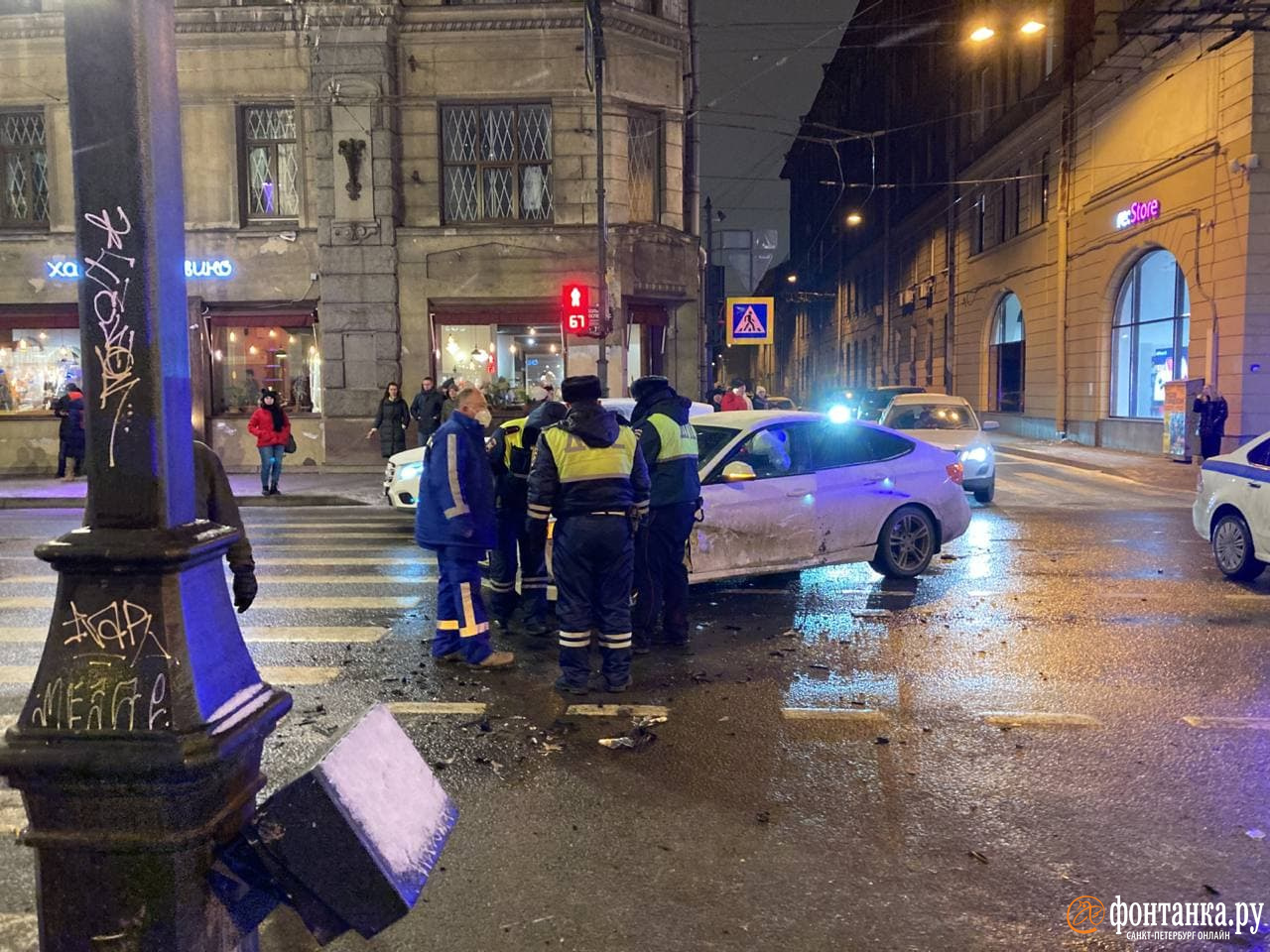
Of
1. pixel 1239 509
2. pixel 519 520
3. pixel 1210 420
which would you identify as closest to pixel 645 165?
pixel 1210 420

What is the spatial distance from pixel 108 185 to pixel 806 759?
149 inches

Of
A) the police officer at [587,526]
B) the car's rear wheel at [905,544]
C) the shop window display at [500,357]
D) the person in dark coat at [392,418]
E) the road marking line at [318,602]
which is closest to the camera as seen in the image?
the police officer at [587,526]

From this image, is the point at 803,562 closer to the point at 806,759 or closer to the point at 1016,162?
the point at 806,759

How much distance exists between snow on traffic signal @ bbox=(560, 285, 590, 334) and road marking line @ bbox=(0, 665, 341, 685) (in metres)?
12.1

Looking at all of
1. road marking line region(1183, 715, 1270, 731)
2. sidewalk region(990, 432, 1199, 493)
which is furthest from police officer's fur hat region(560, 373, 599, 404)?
sidewalk region(990, 432, 1199, 493)

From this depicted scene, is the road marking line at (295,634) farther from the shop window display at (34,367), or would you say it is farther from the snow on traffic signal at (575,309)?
the shop window display at (34,367)

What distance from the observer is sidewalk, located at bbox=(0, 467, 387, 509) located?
1544 cm

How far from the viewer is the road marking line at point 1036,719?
17.0ft

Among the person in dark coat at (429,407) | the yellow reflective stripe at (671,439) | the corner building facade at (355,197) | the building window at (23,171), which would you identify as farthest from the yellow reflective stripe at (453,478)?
the building window at (23,171)

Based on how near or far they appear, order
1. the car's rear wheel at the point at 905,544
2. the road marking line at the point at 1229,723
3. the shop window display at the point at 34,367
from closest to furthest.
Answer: the road marking line at the point at 1229,723 → the car's rear wheel at the point at 905,544 → the shop window display at the point at 34,367

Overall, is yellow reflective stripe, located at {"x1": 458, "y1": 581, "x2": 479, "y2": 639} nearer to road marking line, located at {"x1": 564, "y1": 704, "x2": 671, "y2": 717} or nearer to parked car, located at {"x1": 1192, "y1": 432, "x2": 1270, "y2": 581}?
road marking line, located at {"x1": 564, "y1": 704, "x2": 671, "y2": 717}

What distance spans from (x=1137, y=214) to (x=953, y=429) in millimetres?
11976

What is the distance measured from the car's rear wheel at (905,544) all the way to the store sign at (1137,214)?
58.7ft

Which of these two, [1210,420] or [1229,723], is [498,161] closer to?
[1210,420]
